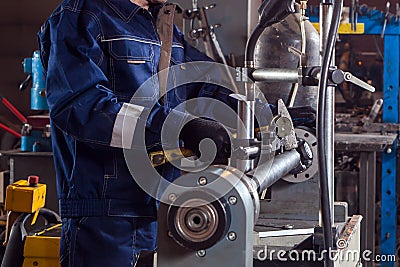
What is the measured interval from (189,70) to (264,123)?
443 millimetres

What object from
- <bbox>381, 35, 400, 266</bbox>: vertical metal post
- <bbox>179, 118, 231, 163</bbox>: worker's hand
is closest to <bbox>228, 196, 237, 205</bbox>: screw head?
<bbox>179, 118, 231, 163</bbox>: worker's hand

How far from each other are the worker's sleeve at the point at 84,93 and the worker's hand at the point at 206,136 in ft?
0.34

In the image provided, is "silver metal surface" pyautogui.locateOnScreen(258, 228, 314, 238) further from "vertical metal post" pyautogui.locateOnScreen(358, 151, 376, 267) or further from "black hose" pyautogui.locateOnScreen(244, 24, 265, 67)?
"vertical metal post" pyautogui.locateOnScreen(358, 151, 376, 267)

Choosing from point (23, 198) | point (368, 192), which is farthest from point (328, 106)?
point (368, 192)

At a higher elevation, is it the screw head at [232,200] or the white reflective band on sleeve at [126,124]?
the white reflective band on sleeve at [126,124]

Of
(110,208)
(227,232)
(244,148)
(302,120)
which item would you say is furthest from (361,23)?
(227,232)

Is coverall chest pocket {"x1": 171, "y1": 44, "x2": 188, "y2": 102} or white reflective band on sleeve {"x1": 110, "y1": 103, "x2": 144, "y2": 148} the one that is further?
coverall chest pocket {"x1": 171, "y1": 44, "x2": 188, "y2": 102}

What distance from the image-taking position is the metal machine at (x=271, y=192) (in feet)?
2.86

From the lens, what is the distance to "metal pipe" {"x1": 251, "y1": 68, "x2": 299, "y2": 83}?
3.85 ft

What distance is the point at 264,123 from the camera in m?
1.40

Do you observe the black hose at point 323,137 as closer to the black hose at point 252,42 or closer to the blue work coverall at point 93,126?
the black hose at point 252,42

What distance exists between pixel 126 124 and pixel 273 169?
34 cm

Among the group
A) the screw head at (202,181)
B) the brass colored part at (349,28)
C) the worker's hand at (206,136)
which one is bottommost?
the screw head at (202,181)

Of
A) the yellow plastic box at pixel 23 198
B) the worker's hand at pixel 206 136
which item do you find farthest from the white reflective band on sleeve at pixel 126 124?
the yellow plastic box at pixel 23 198
